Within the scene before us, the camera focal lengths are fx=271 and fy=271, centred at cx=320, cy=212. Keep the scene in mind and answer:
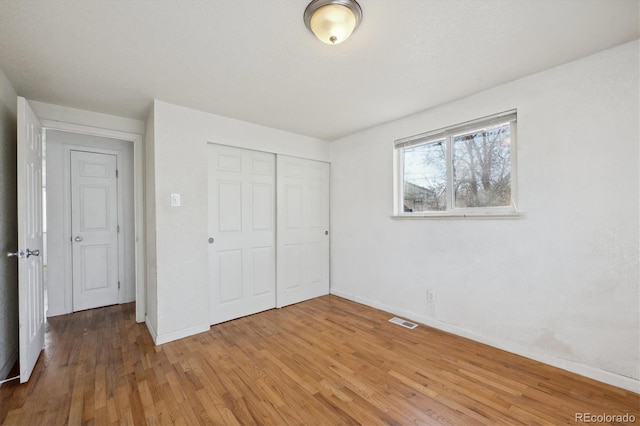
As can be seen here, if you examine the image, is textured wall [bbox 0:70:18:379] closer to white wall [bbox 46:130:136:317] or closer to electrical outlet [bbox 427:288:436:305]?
white wall [bbox 46:130:136:317]

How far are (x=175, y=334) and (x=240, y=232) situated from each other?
124cm

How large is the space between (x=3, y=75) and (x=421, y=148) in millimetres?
3773

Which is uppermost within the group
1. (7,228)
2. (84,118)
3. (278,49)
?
(278,49)

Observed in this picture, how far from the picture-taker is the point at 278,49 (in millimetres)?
1852

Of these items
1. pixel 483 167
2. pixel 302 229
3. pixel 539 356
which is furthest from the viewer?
pixel 302 229

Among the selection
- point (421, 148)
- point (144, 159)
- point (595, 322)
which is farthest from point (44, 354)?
point (595, 322)

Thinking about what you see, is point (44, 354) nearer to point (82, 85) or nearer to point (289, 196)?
point (82, 85)

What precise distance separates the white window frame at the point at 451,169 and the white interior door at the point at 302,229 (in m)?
1.22

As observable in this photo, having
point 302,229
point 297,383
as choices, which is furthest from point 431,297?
point 302,229

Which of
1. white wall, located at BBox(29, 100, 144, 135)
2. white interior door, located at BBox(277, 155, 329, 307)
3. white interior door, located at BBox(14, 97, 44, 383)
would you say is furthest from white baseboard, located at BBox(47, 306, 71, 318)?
white interior door, located at BBox(277, 155, 329, 307)

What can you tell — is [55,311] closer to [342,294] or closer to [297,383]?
[297,383]

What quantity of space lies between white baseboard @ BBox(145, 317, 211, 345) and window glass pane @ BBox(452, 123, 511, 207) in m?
2.97

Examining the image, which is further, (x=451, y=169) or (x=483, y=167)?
(x=451, y=169)

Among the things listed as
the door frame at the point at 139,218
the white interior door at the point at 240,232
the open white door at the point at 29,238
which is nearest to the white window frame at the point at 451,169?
the white interior door at the point at 240,232
